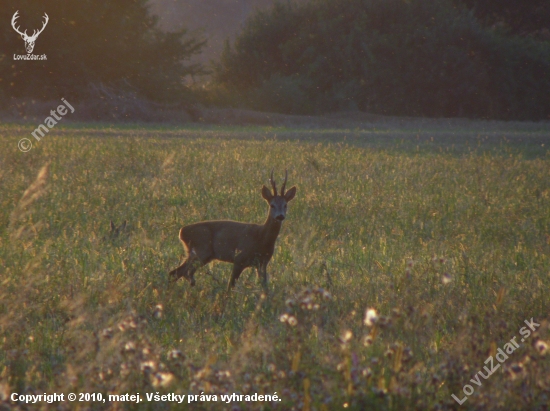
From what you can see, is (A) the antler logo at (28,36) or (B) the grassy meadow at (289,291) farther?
(A) the antler logo at (28,36)

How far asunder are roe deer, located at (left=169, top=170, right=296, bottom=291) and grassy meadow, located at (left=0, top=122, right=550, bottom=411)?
0.18 meters

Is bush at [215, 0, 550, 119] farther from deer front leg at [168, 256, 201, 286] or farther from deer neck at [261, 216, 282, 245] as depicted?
deer front leg at [168, 256, 201, 286]

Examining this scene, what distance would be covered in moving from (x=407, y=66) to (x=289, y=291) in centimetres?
4654

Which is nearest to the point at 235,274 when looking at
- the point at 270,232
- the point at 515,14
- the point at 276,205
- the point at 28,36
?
the point at 270,232

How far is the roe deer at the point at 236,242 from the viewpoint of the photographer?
6406 millimetres

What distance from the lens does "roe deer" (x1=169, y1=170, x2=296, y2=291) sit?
252 inches

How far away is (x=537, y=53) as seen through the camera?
49.9 m

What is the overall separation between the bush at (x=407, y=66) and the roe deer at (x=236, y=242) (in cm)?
4343

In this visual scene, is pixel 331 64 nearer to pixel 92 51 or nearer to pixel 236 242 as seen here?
pixel 92 51

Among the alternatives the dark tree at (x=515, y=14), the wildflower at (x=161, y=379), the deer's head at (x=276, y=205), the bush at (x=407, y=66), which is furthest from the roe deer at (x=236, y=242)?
the dark tree at (x=515, y=14)

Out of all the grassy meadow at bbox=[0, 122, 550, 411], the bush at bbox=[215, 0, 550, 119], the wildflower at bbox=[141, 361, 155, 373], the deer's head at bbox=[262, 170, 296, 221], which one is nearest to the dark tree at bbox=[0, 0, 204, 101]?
the bush at bbox=[215, 0, 550, 119]

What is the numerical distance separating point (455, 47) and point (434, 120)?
7.60 meters

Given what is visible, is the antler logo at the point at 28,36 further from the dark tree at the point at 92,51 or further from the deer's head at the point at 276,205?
Answer: the deer's head at the point at 276,205

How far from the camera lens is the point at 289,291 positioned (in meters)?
6.09
